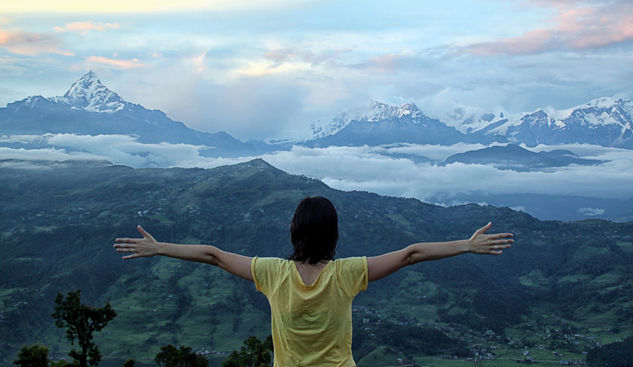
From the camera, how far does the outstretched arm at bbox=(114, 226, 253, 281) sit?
771cm

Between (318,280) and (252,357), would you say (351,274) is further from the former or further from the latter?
(252,357)

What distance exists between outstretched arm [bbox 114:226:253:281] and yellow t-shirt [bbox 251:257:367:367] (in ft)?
1.59

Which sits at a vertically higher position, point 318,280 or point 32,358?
point 318,280

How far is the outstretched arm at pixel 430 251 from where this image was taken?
7340 mm

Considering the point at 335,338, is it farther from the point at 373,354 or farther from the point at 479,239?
the point at 373,354

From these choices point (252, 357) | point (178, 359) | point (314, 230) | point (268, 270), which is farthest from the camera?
point (178, 359)

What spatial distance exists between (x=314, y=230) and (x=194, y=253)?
76.9 inches

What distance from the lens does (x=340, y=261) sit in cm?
739

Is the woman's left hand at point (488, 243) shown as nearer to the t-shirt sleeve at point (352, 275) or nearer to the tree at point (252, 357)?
the t-shirt sleeve at point (352, 275)

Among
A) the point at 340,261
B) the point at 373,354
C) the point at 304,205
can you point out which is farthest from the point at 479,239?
the point at 373,354

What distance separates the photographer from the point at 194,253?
26.2 ft

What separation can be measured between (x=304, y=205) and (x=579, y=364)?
21987 centimetres

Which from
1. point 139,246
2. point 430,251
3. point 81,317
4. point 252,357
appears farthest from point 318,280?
point 252,357

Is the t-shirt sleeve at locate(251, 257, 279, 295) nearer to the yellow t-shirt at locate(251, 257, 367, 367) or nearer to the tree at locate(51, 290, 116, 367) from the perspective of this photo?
the yellow t-shirt at locate(251, 257, 367, 367)
